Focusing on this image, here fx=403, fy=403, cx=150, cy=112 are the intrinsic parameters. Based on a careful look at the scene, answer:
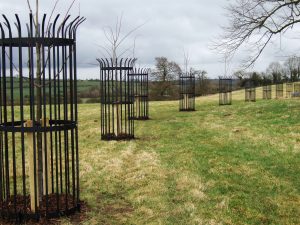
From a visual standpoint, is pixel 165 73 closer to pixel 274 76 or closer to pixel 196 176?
pixel 274 76

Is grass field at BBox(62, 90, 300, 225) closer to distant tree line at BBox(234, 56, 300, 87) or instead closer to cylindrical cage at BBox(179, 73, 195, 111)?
cylindrical cage at BBox(179, 73, 195, 111)

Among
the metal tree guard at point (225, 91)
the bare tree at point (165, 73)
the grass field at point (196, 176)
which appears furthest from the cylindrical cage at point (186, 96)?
the bare tree at point (165, 73)

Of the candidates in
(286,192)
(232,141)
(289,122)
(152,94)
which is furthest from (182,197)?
(152,94)

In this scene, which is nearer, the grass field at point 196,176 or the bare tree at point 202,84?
the grass field at point 196,176

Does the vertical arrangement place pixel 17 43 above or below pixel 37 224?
above

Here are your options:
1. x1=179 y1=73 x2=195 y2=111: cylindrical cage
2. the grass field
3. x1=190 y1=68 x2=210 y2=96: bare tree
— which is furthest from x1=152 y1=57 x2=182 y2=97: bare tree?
the grass field

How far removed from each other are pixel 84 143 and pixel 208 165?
4.23m

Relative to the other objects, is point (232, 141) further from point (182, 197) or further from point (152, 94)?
point (152, 94)

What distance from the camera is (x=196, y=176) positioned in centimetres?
666

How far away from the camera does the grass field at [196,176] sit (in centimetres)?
498

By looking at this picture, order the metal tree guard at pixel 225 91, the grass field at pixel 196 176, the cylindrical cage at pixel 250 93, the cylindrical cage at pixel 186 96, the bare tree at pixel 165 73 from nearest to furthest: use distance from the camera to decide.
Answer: the grass field at pixel 196 176 < the cylindrical cage at pixel 186 96 < the metal tree guard at pixel 225 91 < the cylindrical cage at pixel 250 93 < the bare tree at pixel 165 73

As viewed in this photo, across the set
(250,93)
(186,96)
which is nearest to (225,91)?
(250,93)

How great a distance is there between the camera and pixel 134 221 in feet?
15.7

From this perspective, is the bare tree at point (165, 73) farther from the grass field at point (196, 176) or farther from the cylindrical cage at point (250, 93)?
the grass field at point (196, 176)
